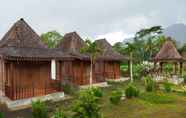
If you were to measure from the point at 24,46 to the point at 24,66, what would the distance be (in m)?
2.20

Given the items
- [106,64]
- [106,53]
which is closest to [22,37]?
[106,53]

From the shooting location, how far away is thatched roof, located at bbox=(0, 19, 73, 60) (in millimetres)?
15427

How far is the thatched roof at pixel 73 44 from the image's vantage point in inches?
928

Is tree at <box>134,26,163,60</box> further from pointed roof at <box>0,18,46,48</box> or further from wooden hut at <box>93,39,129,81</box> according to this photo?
pointed roof at <box>0,18,46,48</box>

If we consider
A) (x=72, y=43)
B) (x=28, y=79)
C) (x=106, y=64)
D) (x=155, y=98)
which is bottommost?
(x=155, y=98)

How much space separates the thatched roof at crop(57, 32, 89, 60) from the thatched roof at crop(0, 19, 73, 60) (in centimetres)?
455

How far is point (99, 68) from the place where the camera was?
27.2 meters

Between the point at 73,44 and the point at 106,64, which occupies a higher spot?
the point at 73,44

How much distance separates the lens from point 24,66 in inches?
653

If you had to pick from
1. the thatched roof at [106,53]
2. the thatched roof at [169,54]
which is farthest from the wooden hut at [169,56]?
the thatched roof at [106,53]

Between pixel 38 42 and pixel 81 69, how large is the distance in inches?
233

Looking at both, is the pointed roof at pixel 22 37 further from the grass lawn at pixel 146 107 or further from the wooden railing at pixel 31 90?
the grass lawn at pixel 146 107

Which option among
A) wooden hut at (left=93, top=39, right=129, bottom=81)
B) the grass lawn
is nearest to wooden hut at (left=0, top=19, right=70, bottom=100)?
the grass lawn

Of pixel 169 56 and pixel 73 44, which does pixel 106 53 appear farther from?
pixel 169 56
